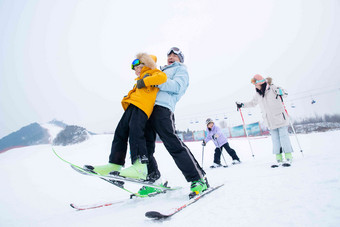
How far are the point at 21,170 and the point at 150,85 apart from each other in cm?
727

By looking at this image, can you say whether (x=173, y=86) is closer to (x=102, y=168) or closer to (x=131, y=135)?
(x=131, y=135)

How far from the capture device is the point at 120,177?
178cm

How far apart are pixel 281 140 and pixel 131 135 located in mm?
3103

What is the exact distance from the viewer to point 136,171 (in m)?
1.93

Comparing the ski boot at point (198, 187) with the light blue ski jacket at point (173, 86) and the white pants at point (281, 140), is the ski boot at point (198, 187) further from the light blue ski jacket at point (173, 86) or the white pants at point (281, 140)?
the white pants at point (281, 140)

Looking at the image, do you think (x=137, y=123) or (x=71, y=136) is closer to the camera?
(x=137, y=123)

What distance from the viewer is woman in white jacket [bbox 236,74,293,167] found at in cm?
363

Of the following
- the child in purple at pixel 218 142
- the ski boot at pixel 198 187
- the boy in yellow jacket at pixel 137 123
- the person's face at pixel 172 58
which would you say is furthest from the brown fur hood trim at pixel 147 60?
the child in purple at pixel 218 142

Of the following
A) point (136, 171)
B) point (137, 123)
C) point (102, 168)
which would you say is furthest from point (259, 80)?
point (102, 168)

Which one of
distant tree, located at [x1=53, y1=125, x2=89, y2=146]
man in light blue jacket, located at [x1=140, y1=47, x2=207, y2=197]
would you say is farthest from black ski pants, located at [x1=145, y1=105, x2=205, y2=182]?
distant tree, located at [x1=53, y1=125, x2=89, y2=146]

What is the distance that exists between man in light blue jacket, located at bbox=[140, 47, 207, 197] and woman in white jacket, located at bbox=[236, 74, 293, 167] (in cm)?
222

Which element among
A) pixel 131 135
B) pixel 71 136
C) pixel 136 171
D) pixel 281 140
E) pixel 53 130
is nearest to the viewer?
pixel 136 171

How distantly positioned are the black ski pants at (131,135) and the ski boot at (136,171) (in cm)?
6

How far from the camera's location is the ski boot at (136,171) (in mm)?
Answer: 1861
